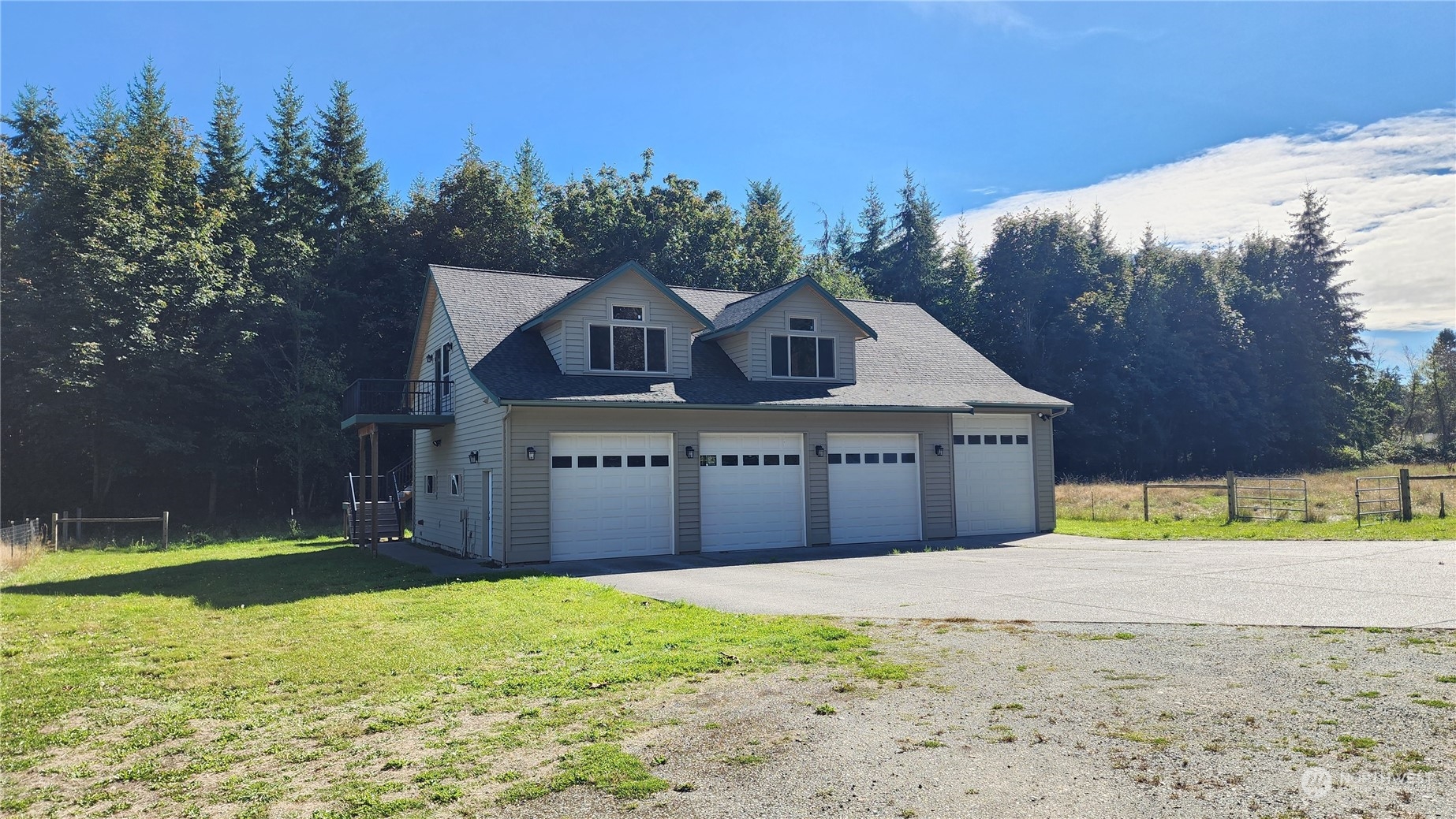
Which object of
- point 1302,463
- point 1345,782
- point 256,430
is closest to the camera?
point 1345,782

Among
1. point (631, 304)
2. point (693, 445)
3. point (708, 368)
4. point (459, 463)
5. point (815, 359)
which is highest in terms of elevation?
point (631, 304)

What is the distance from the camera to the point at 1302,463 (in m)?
56.0

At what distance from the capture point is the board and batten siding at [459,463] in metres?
17.5

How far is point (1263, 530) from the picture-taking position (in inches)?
818

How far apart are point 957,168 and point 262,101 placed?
31.2 meters

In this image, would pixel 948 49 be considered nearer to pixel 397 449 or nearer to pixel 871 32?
pixel 871 32

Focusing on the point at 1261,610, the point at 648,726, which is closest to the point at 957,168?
the point at 1261,610

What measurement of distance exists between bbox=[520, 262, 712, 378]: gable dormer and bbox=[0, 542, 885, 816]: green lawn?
6.34m

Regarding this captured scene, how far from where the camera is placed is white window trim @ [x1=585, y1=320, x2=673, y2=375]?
1872 cm

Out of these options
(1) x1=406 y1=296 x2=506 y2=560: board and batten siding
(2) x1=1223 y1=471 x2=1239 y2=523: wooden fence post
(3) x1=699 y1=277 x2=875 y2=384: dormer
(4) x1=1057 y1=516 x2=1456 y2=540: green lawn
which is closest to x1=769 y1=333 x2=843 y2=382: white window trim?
(3) x1=699 y1=277 x2=875 y2=384: dormer

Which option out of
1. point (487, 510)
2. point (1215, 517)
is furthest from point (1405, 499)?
point (487, 510)

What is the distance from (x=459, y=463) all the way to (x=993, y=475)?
508 inches

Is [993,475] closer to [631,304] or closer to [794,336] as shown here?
[794,336]

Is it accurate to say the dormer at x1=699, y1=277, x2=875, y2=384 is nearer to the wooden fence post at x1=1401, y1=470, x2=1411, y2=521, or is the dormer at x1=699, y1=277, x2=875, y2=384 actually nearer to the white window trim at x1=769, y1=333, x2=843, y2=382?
the white window trim at x1=769, y1=333, x2=843, y2=382
